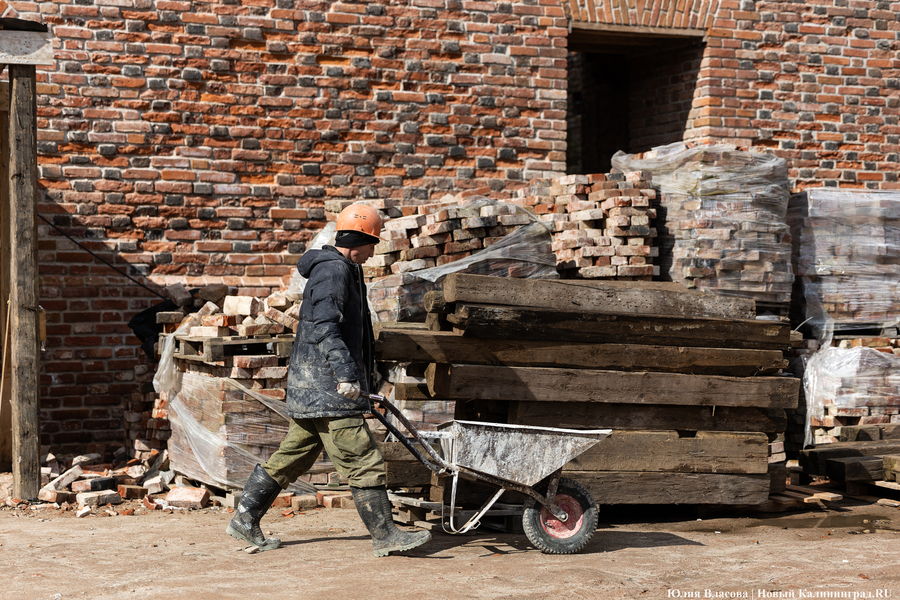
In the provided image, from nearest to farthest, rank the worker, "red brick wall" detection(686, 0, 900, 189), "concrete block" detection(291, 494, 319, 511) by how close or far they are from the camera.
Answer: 1. the worker
2. "concrete block" detection(291, 494, 319, 511)
3. "red brick wall" detection(686, 0, 900, 189)

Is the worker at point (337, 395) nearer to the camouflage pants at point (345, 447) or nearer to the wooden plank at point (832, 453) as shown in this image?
the camouflage pants at point (345, 447)

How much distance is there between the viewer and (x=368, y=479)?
4.48 meters

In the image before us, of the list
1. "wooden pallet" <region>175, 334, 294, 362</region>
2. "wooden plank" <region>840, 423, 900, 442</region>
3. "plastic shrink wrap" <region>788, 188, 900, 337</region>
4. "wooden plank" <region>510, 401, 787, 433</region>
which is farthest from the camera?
"plastic shrink wrap" <region>788, 188, 900, 337</region>

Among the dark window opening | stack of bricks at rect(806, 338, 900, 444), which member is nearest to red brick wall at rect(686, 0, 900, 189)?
the dark window opening

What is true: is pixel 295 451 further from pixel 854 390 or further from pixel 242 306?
pixel 854 390

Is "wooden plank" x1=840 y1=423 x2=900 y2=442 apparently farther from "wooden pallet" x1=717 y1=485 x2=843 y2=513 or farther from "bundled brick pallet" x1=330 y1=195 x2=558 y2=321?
"bundled brick pallet" x1=330 y1=195 x2=558 y2=321

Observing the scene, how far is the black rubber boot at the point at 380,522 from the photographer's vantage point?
450 cm

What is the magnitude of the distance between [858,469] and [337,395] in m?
3.97

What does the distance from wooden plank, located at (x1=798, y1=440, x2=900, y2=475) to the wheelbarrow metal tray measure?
2.85 m

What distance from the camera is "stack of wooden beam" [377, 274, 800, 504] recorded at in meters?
5.06

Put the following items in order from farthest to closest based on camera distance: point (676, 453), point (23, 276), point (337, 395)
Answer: point (23, 276) < point (676, 453) < point (337, 395)

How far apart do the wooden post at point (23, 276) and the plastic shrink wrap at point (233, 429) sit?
1056 mm

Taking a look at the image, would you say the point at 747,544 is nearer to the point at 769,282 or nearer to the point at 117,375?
the point at 769,282

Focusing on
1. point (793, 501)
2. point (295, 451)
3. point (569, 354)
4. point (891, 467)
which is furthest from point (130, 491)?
point (891, 467)
